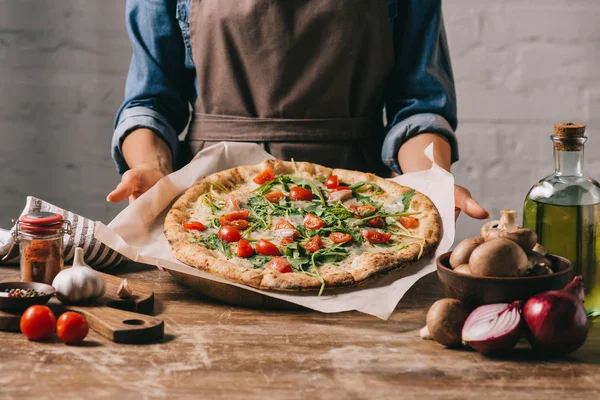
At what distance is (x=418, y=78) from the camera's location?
1893 millimetres

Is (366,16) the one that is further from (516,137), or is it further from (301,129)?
(516,137)

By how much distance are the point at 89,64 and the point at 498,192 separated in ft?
5.02

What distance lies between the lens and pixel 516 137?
283cm

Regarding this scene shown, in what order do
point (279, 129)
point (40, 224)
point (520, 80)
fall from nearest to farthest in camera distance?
point (40, 224) → point (279, 129) → point (520, 80)

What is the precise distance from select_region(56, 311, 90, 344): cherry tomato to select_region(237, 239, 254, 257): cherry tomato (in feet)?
1.13

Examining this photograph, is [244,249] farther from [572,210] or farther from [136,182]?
[572,210]

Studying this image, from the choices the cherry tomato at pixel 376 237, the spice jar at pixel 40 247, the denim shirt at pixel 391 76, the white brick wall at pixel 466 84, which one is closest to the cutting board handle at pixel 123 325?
the spice jar at pixel 40 247

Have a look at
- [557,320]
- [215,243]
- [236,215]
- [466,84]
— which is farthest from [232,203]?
[466,84]

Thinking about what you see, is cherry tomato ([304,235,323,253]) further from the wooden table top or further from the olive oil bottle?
the olive oil bottle

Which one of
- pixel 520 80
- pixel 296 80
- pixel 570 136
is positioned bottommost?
pixel 570 136

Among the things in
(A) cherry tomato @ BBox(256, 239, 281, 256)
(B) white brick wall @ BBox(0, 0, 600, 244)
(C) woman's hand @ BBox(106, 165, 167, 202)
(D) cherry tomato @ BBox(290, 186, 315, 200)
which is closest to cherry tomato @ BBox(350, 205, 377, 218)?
(D) cherry tomato @ BBox(290, 186, 315, 200)

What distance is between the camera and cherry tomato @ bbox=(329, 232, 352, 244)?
1.46 m

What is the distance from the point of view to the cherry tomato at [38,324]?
3.74 feet

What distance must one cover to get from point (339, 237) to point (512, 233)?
0.43 m
